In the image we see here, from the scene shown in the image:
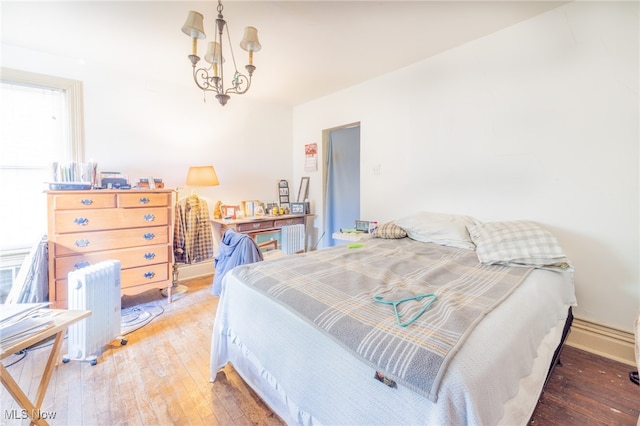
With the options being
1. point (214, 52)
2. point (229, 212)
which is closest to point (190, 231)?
point (229, 212)

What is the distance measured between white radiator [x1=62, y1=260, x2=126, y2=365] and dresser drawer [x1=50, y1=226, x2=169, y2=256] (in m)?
0.37

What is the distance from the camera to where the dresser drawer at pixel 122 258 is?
2.11 meters

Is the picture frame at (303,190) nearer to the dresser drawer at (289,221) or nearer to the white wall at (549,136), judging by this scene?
the dresser drawer at (289,221)

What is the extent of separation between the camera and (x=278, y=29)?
2.14 meters

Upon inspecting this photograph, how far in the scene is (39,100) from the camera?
2535 millimetres

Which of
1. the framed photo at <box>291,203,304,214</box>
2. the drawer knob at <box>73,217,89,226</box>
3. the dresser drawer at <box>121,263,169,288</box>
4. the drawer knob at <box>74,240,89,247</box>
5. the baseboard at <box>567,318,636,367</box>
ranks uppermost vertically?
the framed photo at <box>291,203,304,214</box>

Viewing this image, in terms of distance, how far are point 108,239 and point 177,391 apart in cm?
149

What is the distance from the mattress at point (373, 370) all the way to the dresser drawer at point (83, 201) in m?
1.56

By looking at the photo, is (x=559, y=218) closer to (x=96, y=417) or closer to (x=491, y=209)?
(x=491, y=209)

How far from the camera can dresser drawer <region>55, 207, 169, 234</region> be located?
2109mm

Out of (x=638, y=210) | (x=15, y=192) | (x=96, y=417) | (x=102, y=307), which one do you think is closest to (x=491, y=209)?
(x=638, y=210)

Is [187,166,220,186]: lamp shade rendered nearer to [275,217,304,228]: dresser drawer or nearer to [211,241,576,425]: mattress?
[275,217,304,228]: dresser drawer

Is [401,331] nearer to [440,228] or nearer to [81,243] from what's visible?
[440,228]

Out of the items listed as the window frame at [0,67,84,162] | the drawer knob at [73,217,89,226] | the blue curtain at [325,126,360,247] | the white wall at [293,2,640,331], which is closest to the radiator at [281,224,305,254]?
the blue curtain at [325,126,360,247]
